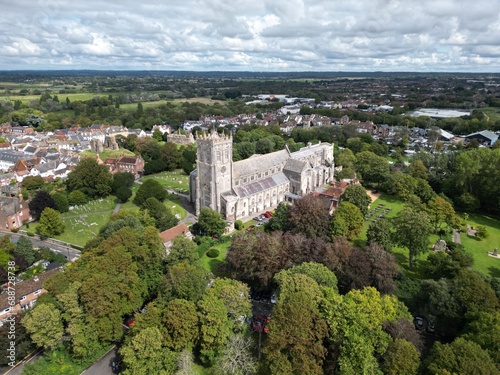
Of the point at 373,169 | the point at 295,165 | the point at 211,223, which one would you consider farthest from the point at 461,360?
the point at 373,169

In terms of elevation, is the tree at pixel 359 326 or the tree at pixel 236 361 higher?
the tree at pixel 359 326

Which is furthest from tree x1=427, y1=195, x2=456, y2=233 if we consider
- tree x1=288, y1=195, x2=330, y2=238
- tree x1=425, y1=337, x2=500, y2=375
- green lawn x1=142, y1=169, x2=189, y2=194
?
green lawn x1=142, y1=169, x2=189, y2=194

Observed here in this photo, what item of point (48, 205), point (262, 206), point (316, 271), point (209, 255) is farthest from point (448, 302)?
point (48, 205)

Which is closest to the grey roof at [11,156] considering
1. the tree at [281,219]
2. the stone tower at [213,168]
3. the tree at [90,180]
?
the tree at [90,180]

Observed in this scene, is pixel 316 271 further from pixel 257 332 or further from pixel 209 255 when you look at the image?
pixel 209 255

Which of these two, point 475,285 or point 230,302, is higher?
point 475,285

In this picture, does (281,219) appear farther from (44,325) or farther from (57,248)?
(57,248)

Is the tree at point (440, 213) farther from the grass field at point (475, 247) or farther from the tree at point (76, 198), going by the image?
the tree at point (76, 198)

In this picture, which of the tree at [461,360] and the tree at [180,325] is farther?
the tree at [180,325]
